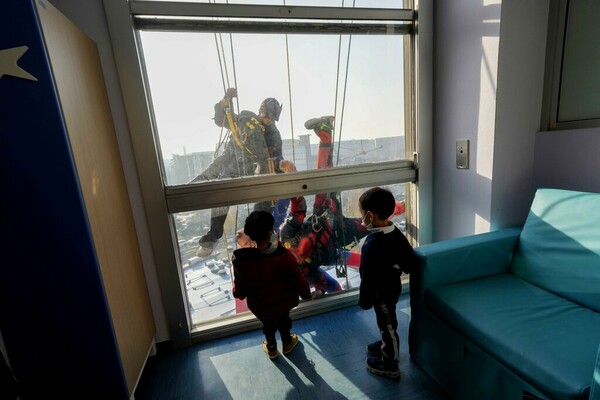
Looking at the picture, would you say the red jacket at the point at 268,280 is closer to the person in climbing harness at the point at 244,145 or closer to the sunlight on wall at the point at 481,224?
the person in climbing harness at the point at 244,145

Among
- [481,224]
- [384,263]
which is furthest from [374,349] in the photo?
[481,224]

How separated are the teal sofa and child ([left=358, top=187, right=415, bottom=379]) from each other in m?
0.14

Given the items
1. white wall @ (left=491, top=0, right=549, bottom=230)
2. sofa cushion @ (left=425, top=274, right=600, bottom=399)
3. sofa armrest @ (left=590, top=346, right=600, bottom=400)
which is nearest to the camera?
sofa armrest @ (left=590, top=346, right=600, bottom=400)

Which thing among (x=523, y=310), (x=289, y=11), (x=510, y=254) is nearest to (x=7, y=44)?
(x=289, y=11)

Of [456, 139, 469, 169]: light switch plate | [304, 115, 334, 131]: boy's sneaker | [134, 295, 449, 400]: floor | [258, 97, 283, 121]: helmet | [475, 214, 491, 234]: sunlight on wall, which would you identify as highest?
[258, 97, 283, 121]: helmet

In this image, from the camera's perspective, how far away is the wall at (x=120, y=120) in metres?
1.35

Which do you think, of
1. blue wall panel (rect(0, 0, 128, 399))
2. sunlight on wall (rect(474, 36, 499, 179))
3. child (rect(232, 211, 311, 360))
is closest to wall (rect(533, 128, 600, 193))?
sunlight on wall (rect(474, 36, 499, 179))

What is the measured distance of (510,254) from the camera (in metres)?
1.47

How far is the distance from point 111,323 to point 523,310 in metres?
1.67

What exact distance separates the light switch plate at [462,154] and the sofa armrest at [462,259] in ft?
1.56

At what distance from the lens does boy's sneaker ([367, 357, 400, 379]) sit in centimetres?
138

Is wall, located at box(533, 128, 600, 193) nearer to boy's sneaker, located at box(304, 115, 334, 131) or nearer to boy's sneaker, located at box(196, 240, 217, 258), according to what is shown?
boy's sneaker, located at box(304, 115, 334, 131)

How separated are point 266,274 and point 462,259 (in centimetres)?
100

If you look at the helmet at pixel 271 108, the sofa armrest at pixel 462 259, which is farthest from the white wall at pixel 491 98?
the helmet at pixel 271 108
